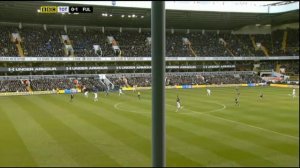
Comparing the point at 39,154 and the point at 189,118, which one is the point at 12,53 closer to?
the point at 189,118

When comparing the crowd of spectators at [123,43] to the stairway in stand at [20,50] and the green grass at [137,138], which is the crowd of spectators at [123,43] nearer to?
the stairway in stand at [20,50]

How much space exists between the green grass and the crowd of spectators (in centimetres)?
A: 2948

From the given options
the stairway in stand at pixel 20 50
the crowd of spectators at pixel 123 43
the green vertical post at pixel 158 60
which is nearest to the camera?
the green vertical post at pixel 158 60

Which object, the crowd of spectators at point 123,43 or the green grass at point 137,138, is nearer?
the green grass at point 137,138

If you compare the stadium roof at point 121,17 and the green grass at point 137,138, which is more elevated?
the stadium roof at point 121,17

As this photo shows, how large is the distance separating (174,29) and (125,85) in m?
22.0

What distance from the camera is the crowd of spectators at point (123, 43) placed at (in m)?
61.0

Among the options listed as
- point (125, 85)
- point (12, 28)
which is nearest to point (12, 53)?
point (12, 28)

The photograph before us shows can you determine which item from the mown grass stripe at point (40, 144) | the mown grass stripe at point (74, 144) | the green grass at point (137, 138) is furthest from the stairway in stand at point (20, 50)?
the mown grass stripe at point (74, 144)

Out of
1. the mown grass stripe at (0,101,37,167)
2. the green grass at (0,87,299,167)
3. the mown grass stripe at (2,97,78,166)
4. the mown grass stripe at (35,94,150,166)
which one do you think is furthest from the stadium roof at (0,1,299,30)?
the mown grass stripe at (0,101,37,167)

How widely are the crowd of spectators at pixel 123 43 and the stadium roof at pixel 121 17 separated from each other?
2387 millimetres

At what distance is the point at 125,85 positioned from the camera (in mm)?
62000

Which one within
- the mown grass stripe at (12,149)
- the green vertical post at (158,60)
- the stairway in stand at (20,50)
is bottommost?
the mown grass stripe at (12,149)

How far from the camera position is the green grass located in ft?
49.2
